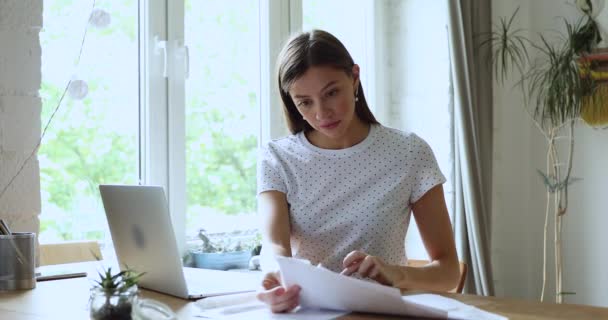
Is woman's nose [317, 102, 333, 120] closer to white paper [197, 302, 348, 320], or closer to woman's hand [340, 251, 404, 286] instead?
woman's hand [340, 251, 404, 286]

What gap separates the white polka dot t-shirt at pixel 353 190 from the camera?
6.29 ft

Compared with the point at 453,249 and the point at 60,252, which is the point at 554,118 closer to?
the point at 453,249

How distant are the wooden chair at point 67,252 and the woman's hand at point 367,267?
38.1 inches

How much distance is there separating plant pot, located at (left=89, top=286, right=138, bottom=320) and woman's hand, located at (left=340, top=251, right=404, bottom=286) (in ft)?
1.67

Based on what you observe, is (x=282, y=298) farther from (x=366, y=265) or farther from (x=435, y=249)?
(x=435, y=249)

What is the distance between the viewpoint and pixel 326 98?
182cm

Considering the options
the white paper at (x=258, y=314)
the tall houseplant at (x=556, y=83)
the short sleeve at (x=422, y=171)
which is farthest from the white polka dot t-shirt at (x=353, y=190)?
the tall houseplant at (x=556, y=83)

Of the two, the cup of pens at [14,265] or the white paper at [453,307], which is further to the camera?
the cup of pens at [14,265]

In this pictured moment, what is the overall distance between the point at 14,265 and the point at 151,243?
0.38 m

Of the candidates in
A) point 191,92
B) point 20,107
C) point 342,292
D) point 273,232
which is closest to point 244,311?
point 342,292

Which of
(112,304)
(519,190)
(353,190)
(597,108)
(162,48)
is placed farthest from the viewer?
(519,190)

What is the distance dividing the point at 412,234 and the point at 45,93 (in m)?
2.01

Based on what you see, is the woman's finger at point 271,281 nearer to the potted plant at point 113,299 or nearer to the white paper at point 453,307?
the white paper at point 453,307

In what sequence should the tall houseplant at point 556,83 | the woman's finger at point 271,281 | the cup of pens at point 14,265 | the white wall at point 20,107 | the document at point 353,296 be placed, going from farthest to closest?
the tall houseplant at point 556,83, the white wall at point 20,107, the cup of pens at point 14,265, the woman's finger at point 271,281, the document at point 353,296
